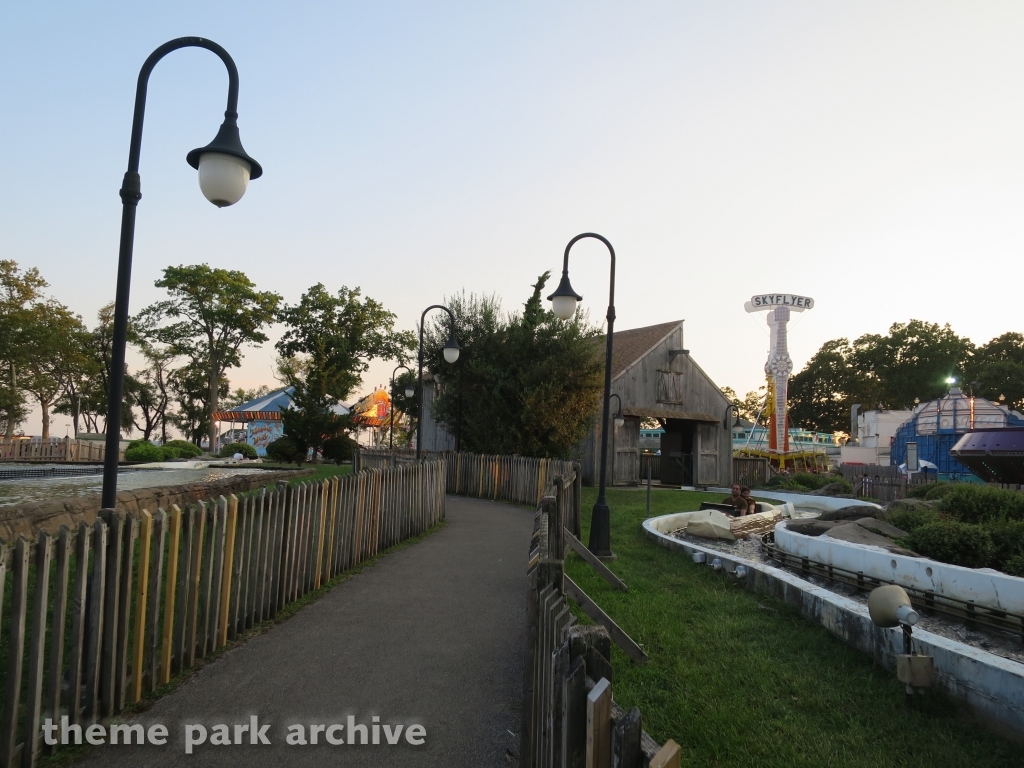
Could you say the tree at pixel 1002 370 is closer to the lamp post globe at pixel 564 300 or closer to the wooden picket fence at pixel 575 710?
the lamp post globe at pixel 564 300

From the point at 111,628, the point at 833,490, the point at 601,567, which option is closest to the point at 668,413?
the point at 833,490

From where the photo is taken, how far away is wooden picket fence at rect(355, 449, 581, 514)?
1808cm

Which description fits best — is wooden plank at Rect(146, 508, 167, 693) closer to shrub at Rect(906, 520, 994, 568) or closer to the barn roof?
shrub at Rect(906, 520, 994, 568)

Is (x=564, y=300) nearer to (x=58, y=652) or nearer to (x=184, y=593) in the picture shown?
(x=184, y=593)

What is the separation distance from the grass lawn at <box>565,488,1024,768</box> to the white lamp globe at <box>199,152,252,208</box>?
453 cm

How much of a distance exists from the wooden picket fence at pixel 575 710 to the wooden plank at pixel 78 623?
8.04 feet

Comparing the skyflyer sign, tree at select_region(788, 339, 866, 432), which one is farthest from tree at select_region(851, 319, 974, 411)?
the skyflyer sign

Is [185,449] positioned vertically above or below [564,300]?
below

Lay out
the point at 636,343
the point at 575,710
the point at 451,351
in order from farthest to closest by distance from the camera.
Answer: the point at 636,343, the point at 451,351, the point at 575,710

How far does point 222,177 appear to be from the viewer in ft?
16.5

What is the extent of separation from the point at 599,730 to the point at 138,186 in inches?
204

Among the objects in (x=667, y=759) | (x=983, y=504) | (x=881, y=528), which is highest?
(x=667, y=759)

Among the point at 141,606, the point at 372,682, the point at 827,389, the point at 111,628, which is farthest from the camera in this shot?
the point at 827,389

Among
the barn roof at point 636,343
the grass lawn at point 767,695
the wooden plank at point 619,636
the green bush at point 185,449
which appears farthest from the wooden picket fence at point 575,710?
the green bush at point 185,449
